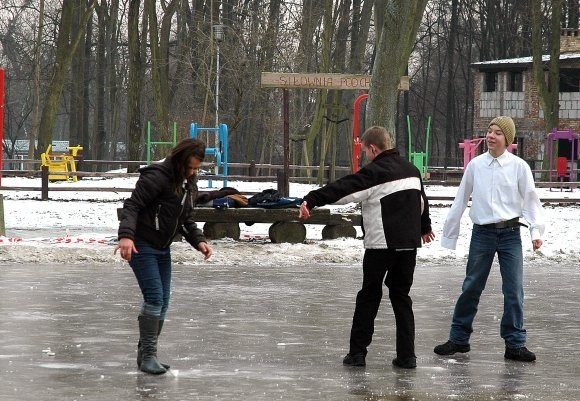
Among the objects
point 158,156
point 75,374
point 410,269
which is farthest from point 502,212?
point 158,156

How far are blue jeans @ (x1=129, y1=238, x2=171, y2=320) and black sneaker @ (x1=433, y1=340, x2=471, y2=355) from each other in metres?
2.20

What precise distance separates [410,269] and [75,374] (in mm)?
2373

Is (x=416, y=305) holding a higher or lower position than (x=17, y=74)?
lower

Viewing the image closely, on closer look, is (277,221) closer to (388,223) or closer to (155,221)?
(388,223)

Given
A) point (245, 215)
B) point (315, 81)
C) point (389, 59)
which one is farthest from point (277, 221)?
point (315, 81)

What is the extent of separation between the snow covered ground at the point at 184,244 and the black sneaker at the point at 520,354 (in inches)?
331

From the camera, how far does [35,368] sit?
927 cm

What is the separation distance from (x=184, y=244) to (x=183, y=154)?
1070 centimetres

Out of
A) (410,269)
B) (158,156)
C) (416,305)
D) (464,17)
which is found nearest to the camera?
(410,269)

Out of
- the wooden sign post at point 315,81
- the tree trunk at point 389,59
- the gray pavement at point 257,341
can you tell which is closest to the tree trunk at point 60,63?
the wooden sign post at point 315,81

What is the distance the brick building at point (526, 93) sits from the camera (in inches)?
2625

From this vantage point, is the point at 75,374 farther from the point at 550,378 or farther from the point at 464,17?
the point at 464,17

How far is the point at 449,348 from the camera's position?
1031 centimetres

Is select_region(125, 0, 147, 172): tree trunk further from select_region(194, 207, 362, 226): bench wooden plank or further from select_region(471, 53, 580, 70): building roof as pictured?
select_region(471, 53, 580, 70): building roof
